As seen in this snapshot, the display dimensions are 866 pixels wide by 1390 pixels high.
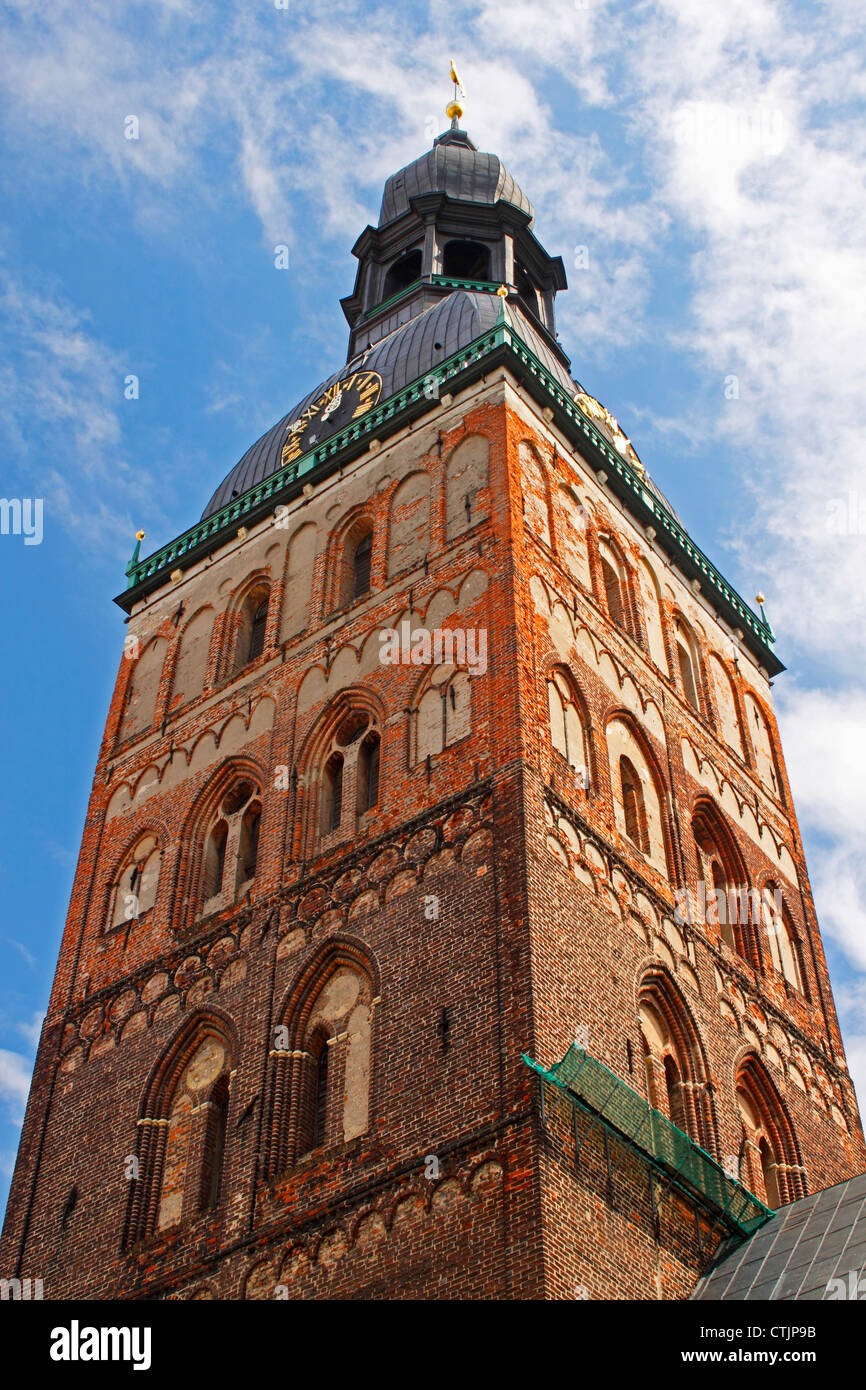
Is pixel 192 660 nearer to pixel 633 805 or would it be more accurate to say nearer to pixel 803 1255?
pixel 633 805

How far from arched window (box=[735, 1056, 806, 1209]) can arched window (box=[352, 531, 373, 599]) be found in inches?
392

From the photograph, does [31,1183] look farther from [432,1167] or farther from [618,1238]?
[618,1238]

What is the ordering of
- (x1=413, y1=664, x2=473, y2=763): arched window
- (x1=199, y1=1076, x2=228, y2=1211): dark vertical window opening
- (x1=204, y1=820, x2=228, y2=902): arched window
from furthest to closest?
(x1=204, y1=820, x2=228, y2=902): arched window < (x1=413, y1=664, x2=473, y2=763): arched window < (x1=199, y1=1076, x2=228, y2=1211): dark vertical window opening

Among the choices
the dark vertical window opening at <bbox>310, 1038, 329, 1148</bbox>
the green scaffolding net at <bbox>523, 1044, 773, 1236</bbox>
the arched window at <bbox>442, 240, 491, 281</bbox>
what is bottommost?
the green scaffolding net at <bbox>523, 1044, 773, 1236</bbox>

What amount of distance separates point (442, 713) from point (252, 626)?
733cm

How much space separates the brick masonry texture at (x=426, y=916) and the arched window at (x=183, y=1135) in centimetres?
13

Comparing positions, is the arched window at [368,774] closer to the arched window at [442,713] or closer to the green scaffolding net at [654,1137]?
the arched window at [442,713]

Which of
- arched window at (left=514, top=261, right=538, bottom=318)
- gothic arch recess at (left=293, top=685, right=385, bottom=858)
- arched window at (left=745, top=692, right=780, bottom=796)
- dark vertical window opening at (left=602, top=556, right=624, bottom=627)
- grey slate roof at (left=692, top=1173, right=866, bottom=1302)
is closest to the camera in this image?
grey slate roof at (left=692, top=1173, right=866, bottom=1302)

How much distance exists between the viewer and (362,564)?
31.4 meters

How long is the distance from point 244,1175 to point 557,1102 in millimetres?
4384

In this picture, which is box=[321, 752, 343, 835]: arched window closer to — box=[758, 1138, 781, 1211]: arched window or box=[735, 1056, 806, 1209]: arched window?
box=[735, 1056, 806, 1209]: arched window

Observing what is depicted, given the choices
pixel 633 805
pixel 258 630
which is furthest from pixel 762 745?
pixel 258 630

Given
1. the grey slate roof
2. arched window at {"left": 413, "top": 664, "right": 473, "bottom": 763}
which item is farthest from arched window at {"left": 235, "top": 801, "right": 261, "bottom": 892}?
the grey slate roof

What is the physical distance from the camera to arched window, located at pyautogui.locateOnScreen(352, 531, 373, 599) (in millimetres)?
30797
